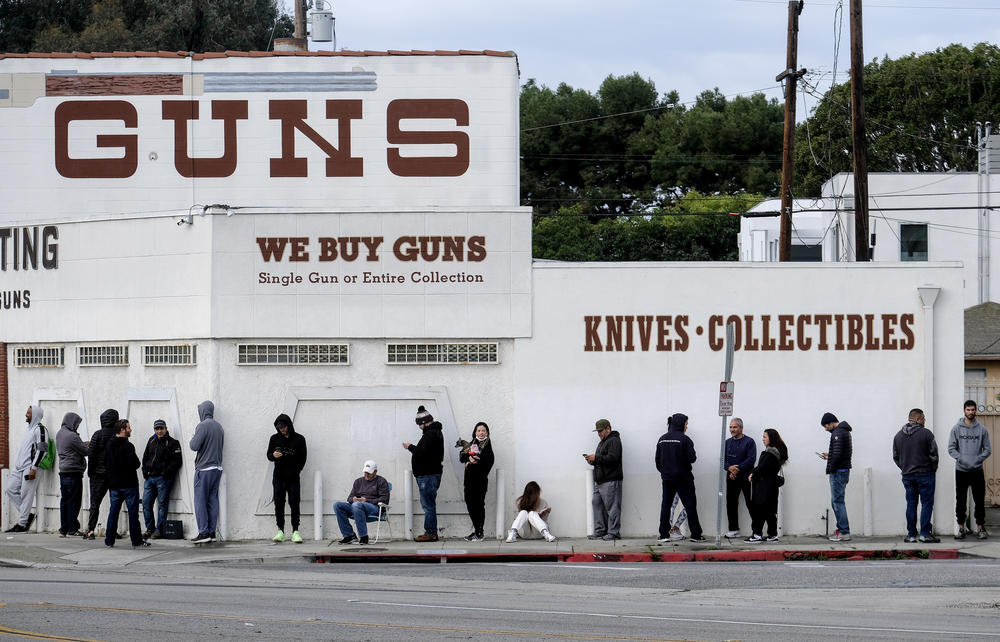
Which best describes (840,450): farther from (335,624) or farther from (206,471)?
(335,624)

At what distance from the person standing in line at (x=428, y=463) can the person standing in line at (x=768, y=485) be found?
431 cm

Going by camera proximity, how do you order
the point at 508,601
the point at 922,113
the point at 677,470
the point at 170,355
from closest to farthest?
the point at 508,601, the point at 677,470, the point at 170,355, the point at 922,113

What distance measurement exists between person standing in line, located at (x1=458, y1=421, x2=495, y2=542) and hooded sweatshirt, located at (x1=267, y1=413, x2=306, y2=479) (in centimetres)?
224

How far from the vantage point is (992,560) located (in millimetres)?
16859

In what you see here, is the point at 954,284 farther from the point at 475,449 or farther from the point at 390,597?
the point at 390,597

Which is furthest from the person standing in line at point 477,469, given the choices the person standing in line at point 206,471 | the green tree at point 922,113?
the green tree at point 922,113

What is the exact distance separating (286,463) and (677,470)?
5410 millimetres

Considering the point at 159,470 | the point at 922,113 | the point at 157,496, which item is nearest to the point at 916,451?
the point at 159,470

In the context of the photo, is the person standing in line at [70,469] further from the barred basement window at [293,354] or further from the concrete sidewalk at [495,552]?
the barred basement window at [293,354]

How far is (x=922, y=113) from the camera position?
63.1 metres

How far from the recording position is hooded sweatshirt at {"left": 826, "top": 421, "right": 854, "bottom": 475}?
18625 millimetres

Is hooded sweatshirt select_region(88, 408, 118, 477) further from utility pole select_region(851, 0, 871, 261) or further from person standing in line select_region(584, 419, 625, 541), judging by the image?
utility pole select_region(851, 0, 871, 261)

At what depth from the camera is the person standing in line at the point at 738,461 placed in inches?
738

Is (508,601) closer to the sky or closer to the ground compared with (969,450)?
closer to the ground
